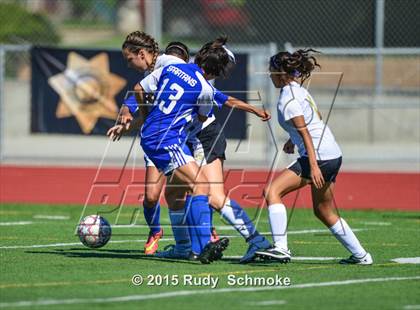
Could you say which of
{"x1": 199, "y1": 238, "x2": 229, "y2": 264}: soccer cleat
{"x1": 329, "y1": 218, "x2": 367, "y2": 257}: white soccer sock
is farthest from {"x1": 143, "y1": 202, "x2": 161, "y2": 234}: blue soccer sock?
{"x1": 329, "y1": 218, "x2": 367, "y2": 257}: white soccer sock

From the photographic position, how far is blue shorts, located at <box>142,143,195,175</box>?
9906 millimetres

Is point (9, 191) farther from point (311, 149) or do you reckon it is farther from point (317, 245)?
point (311, 149)

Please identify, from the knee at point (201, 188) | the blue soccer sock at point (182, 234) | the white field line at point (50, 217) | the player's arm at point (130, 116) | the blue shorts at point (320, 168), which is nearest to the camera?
the blue shorts at point (320, 168)

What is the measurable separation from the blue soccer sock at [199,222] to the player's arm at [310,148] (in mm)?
1143

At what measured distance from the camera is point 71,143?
24.8 m

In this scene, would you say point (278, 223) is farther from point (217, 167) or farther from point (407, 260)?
point (407, 260)

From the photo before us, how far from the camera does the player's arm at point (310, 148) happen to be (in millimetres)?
9391

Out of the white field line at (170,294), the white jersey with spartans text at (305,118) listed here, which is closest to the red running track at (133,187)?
the white jersey with spartans text at (305,118)

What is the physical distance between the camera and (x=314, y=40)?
22266 millimetres

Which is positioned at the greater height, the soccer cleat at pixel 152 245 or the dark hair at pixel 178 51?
the dark hair at pixel 178 51

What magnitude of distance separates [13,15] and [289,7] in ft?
31.0

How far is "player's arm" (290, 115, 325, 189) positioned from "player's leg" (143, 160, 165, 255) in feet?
5.96

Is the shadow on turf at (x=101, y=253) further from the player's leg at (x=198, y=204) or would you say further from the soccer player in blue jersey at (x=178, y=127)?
the soccer player in blue jersey at (x=178, y=127)

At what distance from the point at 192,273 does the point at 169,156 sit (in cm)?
127
